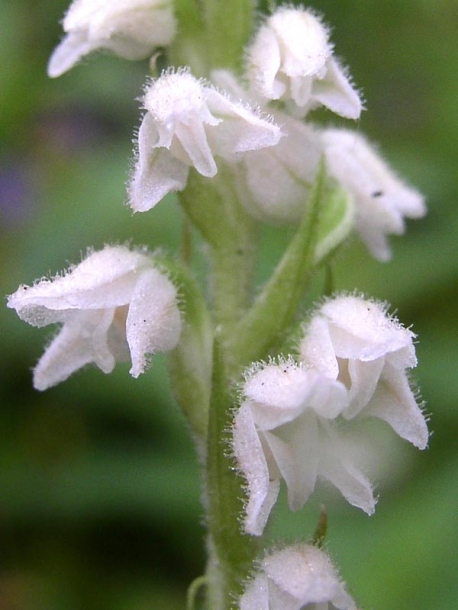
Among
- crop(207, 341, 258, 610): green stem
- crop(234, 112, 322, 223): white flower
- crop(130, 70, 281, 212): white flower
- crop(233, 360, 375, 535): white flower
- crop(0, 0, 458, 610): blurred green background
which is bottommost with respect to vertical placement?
crop(0, 0, 458, 610): blurred green background

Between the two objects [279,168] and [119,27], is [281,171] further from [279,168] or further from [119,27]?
[119,27]

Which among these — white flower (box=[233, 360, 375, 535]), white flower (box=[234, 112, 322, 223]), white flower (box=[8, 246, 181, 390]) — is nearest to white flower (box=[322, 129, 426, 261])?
white flower (box=[234, 112, 322, 223])

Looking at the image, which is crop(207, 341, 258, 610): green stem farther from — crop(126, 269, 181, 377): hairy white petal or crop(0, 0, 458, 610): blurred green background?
crop(0, 0, 458, 610): blurred green background

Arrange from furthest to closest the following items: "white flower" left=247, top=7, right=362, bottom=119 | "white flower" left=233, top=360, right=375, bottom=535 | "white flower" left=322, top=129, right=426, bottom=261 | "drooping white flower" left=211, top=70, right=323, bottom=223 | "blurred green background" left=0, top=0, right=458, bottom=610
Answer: "blurred green background" left=0, top=0, right=458, bottom=610 → "white flower" left=322, top=129, right=426, bottom=261 → "drooping white flower" left=211, top=70, right=323, bottom=223 → "white flower" left=247, top=7, right=362, bottom=119 → "white flower" left=233, top=360, right=375, bottom=535

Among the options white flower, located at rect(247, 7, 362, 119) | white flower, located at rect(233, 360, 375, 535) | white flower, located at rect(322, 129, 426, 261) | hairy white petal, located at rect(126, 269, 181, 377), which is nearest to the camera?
white flower, located at rect(233, 360, 375, 535)

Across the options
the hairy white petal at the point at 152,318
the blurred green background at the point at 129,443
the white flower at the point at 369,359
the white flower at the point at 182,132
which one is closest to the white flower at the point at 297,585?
the white flower at the point at 369,359

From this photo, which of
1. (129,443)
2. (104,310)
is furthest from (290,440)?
(129,443)

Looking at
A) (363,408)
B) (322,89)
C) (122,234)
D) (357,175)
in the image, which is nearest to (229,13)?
(322,89)
